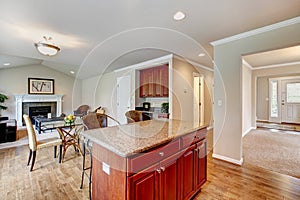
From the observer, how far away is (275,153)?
349cm

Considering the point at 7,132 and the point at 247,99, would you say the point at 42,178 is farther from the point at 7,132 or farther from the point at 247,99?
the point at 247,99

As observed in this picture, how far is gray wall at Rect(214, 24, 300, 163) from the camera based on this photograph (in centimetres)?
289

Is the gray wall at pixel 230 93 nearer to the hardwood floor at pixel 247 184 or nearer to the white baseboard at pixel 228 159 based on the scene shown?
the white baseboard at pixel 228 159

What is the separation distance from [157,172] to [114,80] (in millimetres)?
5747

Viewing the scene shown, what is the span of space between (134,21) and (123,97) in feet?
12.7

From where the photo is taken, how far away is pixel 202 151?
211 cm

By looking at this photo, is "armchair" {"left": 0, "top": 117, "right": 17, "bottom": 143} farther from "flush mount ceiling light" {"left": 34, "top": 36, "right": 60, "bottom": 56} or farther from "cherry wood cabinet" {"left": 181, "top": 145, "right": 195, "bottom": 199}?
"cherry wood cabinet" {"left": 181, "top": 145, "right": 195, "bottom": 199}

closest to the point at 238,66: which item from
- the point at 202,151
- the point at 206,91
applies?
the point at 202,151

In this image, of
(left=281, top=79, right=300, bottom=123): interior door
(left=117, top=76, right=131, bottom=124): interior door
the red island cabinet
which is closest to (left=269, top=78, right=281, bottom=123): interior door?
(left=281, top=79, right=300, bottom=123): interior door

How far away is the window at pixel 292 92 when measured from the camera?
23.1ft

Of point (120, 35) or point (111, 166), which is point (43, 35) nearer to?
point (120, 35)

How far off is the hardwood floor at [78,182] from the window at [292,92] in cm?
648

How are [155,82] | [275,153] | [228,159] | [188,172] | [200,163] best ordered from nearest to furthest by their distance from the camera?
1. [188,172]
2. [200,163]
3. [228,159]
4. [275,153]
5. [155,82]

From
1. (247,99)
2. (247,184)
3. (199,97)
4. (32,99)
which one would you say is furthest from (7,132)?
(247,99)
